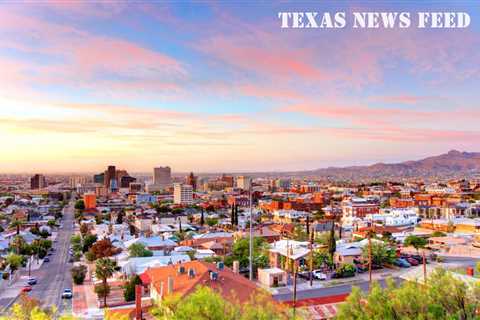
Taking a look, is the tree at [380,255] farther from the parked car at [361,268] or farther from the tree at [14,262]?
the tree at [14,262]

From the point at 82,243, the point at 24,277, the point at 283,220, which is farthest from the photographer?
the point at 283,220

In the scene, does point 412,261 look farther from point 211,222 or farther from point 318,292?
point 211,222

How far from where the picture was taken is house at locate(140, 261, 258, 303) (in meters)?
17.9

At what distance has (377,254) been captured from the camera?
2867 cm

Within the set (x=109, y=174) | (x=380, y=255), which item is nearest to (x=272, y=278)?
(x=380, y=255)

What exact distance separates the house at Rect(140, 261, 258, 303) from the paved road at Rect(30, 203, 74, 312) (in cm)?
560

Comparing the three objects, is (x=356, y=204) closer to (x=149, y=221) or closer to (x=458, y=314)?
(x=149, y=221)

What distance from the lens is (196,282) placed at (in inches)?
730

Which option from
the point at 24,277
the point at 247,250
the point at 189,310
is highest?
the point at 189,310

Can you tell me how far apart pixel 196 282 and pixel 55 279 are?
17.2m

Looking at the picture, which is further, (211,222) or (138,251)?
(211,222)

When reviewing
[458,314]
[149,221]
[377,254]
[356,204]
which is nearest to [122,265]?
[377,254]

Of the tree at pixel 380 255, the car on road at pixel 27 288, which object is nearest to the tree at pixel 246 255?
the tree at pixel 380 255

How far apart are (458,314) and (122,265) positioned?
2232 cm
